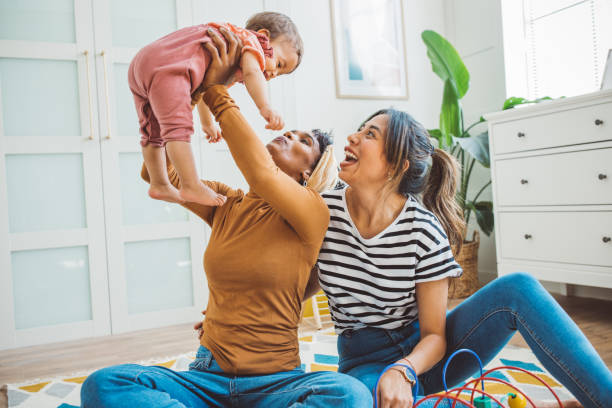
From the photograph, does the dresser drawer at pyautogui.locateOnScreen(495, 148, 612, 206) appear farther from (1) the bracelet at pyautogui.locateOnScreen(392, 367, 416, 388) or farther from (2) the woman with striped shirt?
(1) the bracelet at pyautogui.locateOnScreen(392, 367, 416, 388)

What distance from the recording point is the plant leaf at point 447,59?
3.17 metres

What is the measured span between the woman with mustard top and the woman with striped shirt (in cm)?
11

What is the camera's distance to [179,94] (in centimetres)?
112

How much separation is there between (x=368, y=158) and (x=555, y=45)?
8.88 ft

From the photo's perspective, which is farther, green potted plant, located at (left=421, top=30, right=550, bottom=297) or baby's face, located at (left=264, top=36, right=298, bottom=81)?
green potted plant, located at (left=421, top=30, right=550, bottom=297)

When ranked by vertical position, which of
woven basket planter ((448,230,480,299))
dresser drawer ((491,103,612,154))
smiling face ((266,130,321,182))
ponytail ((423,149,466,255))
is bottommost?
woven basket planter ((448,230,480,299))

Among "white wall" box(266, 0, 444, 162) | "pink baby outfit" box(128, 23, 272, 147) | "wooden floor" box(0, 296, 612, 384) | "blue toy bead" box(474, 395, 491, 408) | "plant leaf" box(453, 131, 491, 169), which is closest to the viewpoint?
"blue toy bead" box(474, 395, 491, 408)

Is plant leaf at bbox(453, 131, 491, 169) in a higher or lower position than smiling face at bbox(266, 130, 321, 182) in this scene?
higher

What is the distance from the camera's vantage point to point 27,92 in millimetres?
2801

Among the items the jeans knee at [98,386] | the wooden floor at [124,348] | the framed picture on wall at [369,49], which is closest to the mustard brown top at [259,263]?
the jeans knee at [98,386]

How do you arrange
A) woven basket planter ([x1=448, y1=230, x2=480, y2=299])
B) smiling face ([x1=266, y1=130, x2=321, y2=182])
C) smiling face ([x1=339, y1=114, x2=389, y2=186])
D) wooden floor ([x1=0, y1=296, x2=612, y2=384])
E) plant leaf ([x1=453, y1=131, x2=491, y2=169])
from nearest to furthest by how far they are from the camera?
smiling face ([x1=339, y1=114, x2=389, y2=186]), smiling face ([x1=266, y1=130, x2=321, y2=182]), wooden floor ([x1=0, y1=296, x2=612, y2=384]), plant leaf ([x1=453, y1=131, x2=491, y2=169]), woven basket planter ([x1=448, y1=230, x2=480, y2=299])

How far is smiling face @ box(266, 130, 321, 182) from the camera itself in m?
1.33

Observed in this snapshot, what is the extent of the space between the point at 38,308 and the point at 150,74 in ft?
7.22

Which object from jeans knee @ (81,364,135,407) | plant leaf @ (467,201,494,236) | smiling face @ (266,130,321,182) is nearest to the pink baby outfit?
smiling face @ (266,130,321,182)
